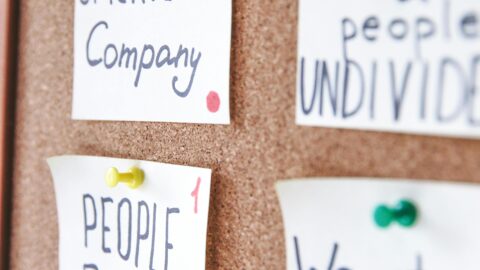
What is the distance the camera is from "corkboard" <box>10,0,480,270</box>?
35 centimetres

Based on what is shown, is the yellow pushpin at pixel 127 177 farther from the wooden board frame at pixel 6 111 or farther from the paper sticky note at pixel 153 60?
the wooden board frame at pixel 6 111

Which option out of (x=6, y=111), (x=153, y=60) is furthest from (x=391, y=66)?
(x=6, y=111)

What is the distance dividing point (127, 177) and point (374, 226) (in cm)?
20

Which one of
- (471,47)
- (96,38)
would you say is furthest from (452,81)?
(96,38)

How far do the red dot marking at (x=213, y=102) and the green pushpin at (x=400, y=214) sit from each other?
0.15 meters

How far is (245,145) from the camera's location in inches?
16.3

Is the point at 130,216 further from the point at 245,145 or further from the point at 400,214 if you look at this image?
the point at 400,214

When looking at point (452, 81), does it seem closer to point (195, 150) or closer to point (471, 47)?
point (471, 47)

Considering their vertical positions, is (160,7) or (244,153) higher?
(160,7)

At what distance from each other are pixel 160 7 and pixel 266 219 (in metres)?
0.19

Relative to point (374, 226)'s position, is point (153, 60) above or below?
above

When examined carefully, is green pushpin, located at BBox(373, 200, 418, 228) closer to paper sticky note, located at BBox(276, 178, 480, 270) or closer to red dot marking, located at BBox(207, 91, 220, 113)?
paper sticky note, located at BBox(276, 178, 480, 270)

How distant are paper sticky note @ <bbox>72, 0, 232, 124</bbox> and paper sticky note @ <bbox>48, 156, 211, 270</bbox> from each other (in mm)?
45

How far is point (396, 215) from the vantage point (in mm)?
332
